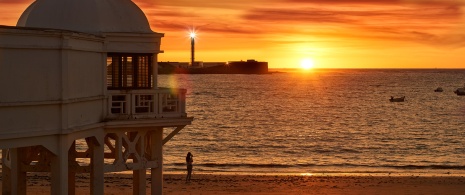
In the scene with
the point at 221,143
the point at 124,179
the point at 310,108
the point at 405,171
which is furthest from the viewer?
the point at 310,108

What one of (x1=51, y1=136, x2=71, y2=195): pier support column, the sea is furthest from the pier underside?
the sea

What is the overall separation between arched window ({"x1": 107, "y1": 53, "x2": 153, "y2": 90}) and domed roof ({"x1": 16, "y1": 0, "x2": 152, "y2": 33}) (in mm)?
894

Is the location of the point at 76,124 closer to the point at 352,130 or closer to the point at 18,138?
the point at 18,138

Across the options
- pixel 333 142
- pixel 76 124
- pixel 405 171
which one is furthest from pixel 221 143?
pixel 76 124

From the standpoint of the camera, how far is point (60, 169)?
63.2ft

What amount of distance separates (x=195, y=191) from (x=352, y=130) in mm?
54937

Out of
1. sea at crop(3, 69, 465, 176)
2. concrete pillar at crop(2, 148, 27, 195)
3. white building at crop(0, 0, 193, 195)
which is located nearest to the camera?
white building at crop(0, 0, 193, 195)

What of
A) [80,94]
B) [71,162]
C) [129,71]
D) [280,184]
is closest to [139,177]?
[71,162]

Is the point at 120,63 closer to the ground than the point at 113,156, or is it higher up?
higher up

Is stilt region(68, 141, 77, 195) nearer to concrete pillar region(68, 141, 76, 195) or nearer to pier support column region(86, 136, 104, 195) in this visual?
concrete pillar region(68, 141, 76, 195)

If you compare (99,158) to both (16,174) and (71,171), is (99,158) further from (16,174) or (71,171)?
(16,174)

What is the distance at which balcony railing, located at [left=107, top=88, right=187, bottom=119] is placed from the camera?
75.2 feet

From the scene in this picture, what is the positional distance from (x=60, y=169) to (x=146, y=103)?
16.3 ft

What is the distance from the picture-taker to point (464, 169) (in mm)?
57656
